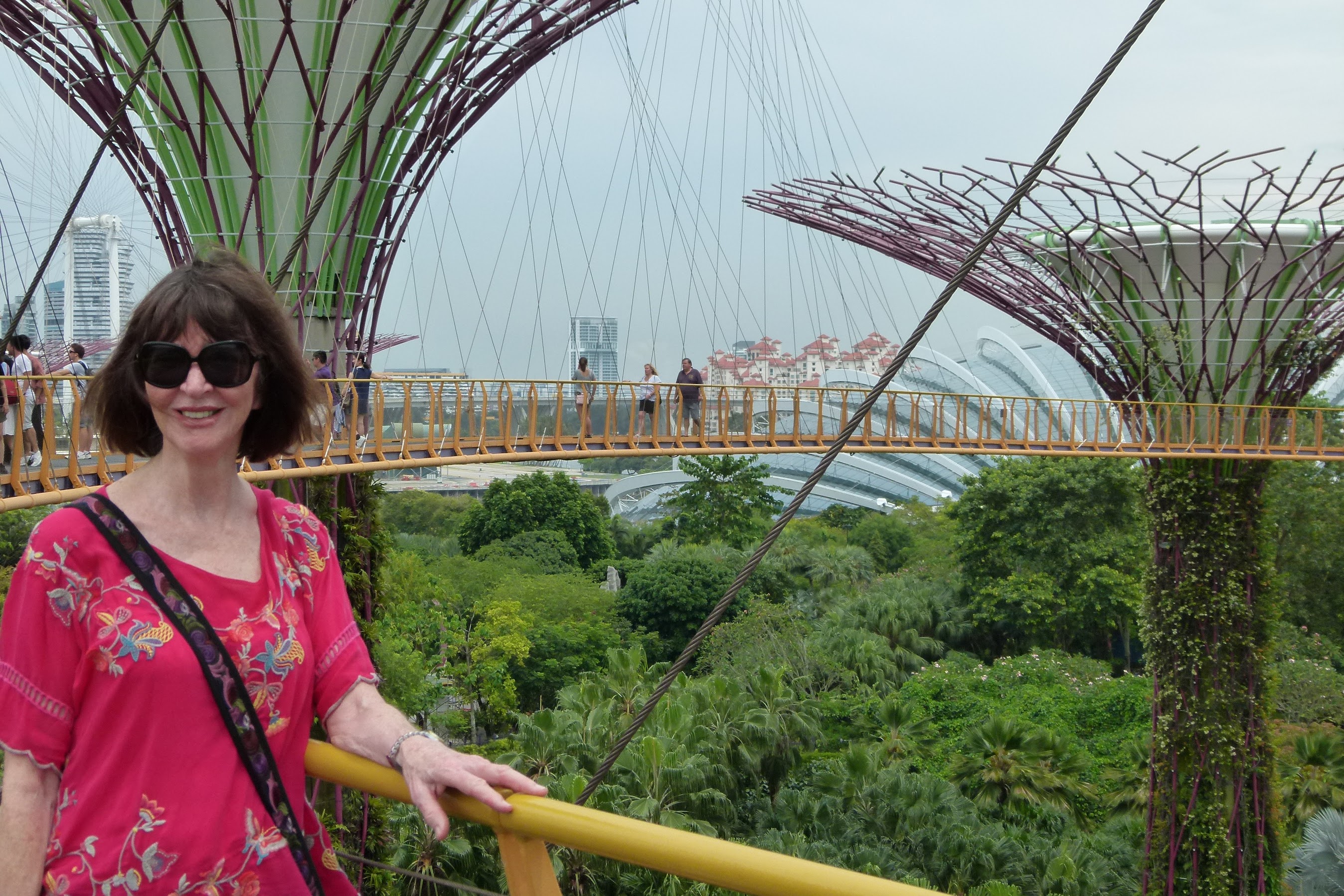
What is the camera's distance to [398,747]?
1646 millimetres

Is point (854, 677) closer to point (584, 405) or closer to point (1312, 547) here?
point (1312, 547)

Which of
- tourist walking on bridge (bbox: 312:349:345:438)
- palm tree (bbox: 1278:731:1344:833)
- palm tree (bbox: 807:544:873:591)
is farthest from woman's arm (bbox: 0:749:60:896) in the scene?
palm tree (bbox: 807:544:873:591)

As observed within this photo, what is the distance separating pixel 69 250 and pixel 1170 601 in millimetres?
14740

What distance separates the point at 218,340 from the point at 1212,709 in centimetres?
1354

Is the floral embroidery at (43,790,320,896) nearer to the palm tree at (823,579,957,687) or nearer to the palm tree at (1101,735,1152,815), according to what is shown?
the palm tree at (1101,735,1152,815)

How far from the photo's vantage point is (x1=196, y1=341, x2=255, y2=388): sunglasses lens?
1.66 m

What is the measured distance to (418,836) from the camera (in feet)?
50.8

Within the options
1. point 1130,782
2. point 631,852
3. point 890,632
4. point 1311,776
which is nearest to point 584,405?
point 631,852

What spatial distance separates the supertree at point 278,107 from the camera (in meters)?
9.36

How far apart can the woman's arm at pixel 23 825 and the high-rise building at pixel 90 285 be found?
8.97 metres

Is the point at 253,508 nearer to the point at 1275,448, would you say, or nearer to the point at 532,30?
the point at 532,30

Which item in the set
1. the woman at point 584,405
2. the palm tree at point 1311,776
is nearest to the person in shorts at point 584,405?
the woman at point 584,405

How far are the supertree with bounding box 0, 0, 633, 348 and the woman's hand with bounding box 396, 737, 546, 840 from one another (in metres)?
8.05

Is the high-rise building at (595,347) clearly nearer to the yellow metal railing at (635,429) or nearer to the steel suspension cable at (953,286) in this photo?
the yellow metal railing at (635,429)
